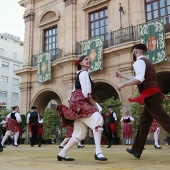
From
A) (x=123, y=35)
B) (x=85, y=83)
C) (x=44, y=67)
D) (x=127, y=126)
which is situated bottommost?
(x=127, y=126)

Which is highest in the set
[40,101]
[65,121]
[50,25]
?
[50,25]

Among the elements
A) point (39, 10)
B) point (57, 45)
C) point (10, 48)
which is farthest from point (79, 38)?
point (10, 48)

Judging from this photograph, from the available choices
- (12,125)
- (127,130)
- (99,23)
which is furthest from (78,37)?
(12,125)

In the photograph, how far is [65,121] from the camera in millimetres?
4375

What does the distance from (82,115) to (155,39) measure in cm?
1033

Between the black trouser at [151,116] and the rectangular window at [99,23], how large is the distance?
12.2m

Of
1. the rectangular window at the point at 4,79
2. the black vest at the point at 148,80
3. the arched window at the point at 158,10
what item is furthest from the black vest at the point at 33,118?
the rectangular window at the point at 4,79

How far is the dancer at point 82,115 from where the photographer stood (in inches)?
164

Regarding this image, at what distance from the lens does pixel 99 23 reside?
55.7 ft

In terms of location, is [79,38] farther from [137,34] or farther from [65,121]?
[65,121]

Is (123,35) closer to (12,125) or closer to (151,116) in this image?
(12,125)

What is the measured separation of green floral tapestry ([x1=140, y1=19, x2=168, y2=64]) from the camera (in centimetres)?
Answer: 1318

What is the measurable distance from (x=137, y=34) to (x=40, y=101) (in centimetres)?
862

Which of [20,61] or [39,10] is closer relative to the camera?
[39,10]
